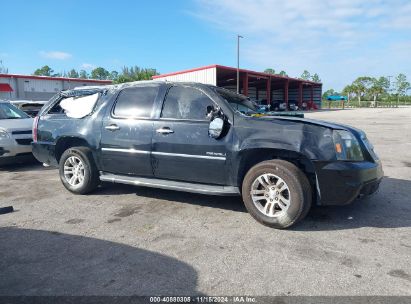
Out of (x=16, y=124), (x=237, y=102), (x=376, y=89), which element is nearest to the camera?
(x=237, y=102)

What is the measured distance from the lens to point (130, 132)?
4832 millimetres

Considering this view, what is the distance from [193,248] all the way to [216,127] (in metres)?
1.49

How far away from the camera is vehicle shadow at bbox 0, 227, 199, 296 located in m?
2.70

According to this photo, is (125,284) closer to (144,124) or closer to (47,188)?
(144,124)

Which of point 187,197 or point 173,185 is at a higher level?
point 173,185

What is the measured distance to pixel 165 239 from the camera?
3.67 m

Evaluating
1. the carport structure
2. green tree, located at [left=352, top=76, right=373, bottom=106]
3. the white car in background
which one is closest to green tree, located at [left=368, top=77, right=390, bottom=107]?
green tree, located at [left=352, top=76, right=373, bottom=106]

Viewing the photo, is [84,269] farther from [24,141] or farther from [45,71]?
[45,71]

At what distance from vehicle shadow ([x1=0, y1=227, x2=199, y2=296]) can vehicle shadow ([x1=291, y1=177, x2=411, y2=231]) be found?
67.1 inches

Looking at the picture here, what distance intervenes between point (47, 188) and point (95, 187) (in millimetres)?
1102

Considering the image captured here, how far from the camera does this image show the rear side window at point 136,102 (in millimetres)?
4852

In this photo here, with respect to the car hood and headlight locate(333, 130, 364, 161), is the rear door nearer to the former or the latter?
headlight locate(333, 130, 364, 161)

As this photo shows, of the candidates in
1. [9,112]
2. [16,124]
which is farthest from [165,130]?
[9,112]

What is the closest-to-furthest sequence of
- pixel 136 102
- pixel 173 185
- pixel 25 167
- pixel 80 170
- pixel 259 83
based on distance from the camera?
pixel 173 185 → pixel 136 102 → pixel 80 170 → pixel 25 167 → pixel 259 83
